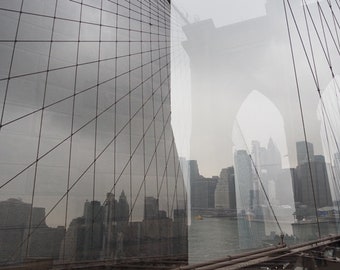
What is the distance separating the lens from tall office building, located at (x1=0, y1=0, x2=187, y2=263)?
449 centimetres

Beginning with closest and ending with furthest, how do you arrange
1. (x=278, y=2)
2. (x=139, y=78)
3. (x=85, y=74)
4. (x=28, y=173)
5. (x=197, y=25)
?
(x=28, y=173)
(x=85, y=74)
(x=139, y=78)
(x=197, y=25)
(x=278, y=2)

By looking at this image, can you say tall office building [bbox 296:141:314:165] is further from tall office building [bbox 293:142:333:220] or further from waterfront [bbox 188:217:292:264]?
waterfront [bbox 188:217:292:264]

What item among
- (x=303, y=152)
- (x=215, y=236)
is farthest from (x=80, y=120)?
(x=215, y=236)

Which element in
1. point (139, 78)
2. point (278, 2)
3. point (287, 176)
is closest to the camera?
point (139, 78)

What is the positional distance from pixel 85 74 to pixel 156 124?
8.06ft

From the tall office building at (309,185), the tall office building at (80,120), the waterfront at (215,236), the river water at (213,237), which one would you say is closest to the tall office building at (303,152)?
the tall office building at (309,185)

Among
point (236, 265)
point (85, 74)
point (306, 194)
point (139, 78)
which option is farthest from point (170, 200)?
point (306, 194)

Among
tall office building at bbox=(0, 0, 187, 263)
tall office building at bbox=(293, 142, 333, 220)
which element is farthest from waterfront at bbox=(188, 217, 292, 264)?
tall office building at bbox=(0, 0, 187, 263)

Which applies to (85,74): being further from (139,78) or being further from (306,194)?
(306,194)

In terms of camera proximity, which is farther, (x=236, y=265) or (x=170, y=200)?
(x=170, y=200)

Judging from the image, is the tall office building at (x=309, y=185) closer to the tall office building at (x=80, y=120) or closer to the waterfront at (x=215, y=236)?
the waterfront at (x=215, y=236)

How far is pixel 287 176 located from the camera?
58.4ft

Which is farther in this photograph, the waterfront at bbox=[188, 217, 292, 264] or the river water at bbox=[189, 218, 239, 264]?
the waterfront at bbox=[188, 217, 292, 264]

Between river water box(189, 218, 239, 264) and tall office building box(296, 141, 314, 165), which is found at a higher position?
tall office building box(296, 141, 314, 165)
